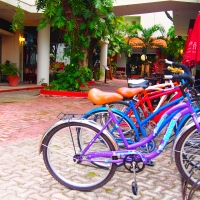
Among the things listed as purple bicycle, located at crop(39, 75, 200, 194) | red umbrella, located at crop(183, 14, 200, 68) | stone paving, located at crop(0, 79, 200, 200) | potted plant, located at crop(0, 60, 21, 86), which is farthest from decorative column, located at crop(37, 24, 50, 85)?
purple bicycle, located at crop(39, 75, 200, 194)

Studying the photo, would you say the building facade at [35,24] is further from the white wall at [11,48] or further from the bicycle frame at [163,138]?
the bicycle frame at [163,138]

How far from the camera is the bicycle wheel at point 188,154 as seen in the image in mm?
2725

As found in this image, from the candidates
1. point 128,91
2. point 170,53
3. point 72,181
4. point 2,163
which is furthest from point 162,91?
point 170,53

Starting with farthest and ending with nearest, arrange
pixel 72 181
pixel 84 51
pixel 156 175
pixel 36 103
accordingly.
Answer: pixel 84 51 < pixel 36 103 < pixel 156 175 < pixel 72 181

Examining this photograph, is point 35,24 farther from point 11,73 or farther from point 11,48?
point 11,73

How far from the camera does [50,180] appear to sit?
3121 mm

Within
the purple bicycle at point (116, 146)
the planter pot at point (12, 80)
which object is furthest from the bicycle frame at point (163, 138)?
the planter pot at point (12, 80)

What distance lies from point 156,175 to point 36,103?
226 inches

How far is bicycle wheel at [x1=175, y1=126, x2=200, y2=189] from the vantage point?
8.94 ft

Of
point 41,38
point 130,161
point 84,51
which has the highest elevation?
point 41,38

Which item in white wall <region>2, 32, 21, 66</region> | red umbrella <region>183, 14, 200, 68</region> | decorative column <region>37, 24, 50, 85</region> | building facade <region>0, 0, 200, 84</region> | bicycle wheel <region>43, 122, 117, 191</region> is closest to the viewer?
bicycle wheel <region>43, 122, 117, 191</region>

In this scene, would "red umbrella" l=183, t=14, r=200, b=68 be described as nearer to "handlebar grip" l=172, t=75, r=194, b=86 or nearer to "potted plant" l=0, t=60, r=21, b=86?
"handlebar grip" l=172, t=75, r=194, b=86

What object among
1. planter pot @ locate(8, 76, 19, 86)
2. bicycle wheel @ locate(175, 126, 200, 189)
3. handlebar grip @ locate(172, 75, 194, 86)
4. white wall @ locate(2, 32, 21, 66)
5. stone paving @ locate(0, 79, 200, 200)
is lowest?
stone paving @ locate(0, 79, 200, 200)

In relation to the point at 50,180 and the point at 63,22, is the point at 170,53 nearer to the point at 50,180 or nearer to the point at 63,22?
the point at 63,22
